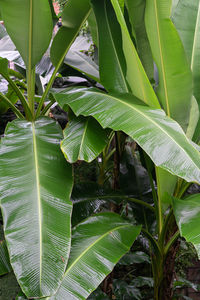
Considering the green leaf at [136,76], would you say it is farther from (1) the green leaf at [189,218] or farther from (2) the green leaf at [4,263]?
(2) the green leaf at [4,263]

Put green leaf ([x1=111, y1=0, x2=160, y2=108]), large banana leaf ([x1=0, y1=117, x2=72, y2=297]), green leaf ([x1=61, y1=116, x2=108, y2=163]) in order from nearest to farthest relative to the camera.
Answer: large banana leaf ([x1=0, y1=117, x2=72, y2=297]) → green leaf ([x1=61, y1=116, x2=108, y2=163]) → green leaf ([x1=111, y1=0, x2=160, y2=108])

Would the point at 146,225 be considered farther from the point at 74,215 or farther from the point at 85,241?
the point at 85,241

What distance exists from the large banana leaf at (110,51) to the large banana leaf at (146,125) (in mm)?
119

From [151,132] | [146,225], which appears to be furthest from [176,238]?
[151,132]

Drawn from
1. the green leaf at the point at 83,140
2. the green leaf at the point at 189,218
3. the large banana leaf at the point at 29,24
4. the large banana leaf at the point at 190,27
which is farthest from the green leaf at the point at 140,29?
the green leaf at the point at 189,218

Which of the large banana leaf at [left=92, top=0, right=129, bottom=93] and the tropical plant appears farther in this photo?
the large banana leaf at [left=92, top=0, right=129, bottom=93]

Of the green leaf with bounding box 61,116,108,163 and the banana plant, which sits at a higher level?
the green leaf with bounding box 61,116,108,163

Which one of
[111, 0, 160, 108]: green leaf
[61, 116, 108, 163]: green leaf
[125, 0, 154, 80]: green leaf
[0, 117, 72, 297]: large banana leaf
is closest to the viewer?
[0, 117, 72, 297]: large banana leaf

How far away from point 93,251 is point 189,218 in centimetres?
29

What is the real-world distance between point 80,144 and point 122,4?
2.37ft

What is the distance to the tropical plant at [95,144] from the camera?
0.78 meters

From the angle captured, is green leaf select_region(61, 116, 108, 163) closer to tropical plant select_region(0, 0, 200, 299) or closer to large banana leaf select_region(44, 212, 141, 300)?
tropical plant select_region(0, 0, 200, 299)

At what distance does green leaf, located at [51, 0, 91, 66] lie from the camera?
49.5 inches

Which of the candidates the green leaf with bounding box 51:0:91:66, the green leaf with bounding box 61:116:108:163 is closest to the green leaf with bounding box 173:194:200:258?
the green leaf with bounding box 61:116:108:163
